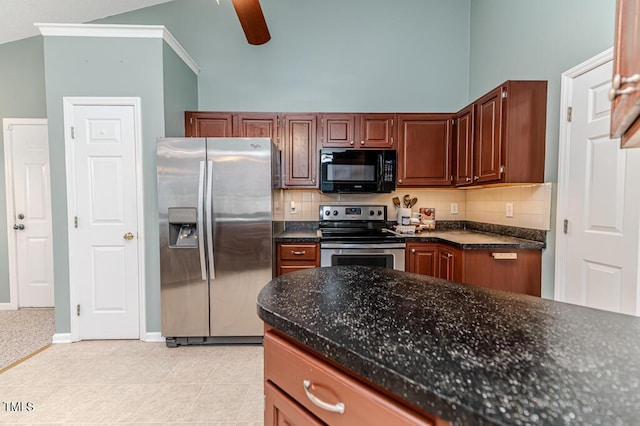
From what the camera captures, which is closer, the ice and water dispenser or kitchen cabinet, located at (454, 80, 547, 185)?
kitchen cabinet, located at (454, 80, 547, 185)

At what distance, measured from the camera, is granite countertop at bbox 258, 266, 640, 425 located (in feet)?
1.55

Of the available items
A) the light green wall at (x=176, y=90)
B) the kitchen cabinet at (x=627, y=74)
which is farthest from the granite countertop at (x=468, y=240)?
the kitchen cabinet at (x=627, y=74)

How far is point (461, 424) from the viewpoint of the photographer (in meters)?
0.47

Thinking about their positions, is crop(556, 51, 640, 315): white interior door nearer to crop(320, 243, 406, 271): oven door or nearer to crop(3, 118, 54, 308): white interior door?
crop(320, 243, 406, 271): oven door

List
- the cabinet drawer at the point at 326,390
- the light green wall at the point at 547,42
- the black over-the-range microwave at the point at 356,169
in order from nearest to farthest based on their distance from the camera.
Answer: the cabinet drawer at the point at 326,390 < the light green wall at the point at 547,42 < the black over-the-range microwave at the point at 356,169

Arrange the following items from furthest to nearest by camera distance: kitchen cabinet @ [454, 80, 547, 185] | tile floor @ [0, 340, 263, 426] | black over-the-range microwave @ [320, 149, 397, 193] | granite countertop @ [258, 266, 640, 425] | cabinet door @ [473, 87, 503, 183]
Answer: black over-the-range microwave @ [320, 149, 397, 193] → cabinet door @ [473, 87, 503, 183] → kitchen cabinet @ [454, 80, 547, 185] → tile floor @ [0, 340, 263, 426] → granite countertop @ [258, 266, 640, 425]

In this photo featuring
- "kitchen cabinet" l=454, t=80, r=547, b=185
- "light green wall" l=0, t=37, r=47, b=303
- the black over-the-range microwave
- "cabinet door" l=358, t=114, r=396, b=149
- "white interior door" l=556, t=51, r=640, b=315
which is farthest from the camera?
"light green wall" l=0, t=37, r=47, b=303

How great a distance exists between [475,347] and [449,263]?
7.15ft

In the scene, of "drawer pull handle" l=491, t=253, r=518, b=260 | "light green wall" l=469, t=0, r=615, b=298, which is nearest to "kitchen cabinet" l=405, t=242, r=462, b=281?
"drawer pull handle" l=491, t=253, r=518, b=260

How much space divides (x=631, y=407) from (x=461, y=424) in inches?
10.3

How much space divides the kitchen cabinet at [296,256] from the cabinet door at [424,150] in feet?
4.10

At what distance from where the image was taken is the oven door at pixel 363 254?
9.30ft

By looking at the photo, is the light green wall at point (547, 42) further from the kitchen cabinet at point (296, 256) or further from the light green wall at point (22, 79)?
the light green wall at point (22, 79)

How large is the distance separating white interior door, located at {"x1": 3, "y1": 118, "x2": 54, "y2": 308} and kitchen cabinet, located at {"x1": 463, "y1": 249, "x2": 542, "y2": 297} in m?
4.63
